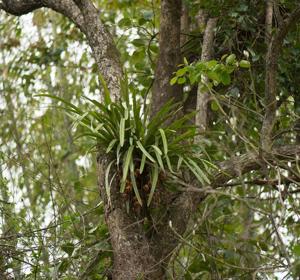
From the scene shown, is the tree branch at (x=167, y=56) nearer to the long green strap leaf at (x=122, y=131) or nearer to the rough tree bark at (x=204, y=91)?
the rough tree bark at (x=204, y=91)

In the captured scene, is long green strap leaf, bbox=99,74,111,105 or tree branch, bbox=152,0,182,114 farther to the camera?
tree branch, bbox=152,0,182,114

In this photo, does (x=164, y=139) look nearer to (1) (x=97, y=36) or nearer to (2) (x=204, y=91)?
(2) (x=204, y=91)

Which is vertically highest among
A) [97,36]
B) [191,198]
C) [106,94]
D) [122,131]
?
[97,36]

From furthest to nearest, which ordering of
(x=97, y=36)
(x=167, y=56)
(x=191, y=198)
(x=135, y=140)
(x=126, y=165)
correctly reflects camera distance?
(x=167, y=56), (x=97, y=36), (x=191, y=198), (x=135, y=140), (x=126, y=165)

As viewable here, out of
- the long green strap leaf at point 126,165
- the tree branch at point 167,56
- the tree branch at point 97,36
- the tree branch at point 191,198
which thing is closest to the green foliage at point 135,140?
the long green strap leaf at point 126,165

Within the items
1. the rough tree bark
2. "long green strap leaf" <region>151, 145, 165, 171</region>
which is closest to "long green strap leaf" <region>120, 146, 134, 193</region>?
"long green strap leaf" <region>151, 145, 165, 171</region>

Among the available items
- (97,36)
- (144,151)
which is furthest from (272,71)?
(97,36)

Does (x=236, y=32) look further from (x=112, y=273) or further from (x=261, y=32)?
(x=112, y=273)

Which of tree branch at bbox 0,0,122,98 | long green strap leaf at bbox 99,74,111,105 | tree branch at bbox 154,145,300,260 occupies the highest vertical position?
tree branch at bbox 0,0,122,98

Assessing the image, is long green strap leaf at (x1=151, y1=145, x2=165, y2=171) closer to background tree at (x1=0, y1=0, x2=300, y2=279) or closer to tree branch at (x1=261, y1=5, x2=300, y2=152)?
background tree at (x1=0, y1=0, x2=300, y2=279)

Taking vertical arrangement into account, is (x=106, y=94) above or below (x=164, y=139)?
above

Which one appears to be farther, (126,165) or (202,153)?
(202,153)

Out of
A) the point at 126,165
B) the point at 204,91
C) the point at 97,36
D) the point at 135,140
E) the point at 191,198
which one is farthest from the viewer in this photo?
the point at 97,36

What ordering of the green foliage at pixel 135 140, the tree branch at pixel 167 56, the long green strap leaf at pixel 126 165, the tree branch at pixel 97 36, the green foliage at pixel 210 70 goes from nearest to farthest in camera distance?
the long green strap leaf at pixel 126 165
the green foliage at pixel 135 140
the green foliage at pixel 210 70
the tree branch at pixel 97 36
the tree branch at pixel 167 56
